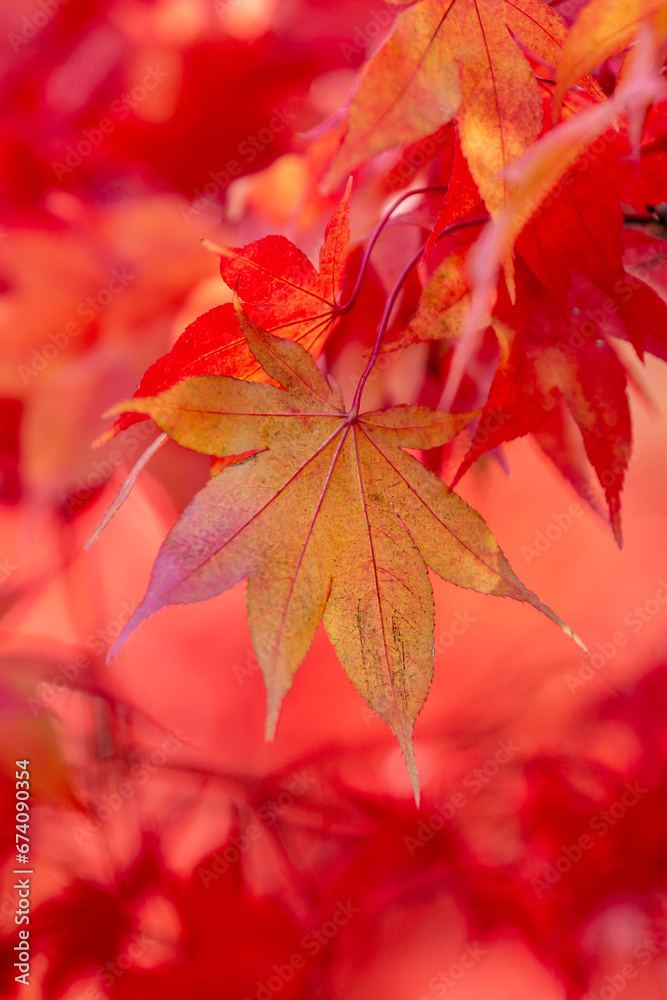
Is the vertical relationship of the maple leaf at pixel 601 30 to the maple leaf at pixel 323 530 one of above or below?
above

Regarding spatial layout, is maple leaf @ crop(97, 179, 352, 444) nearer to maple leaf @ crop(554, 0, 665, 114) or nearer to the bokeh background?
maple leaf @ crop(554, 0, 665, 114)

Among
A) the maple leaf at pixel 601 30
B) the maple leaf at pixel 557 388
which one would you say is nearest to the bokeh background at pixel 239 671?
the maple leaf at pixel 557 388

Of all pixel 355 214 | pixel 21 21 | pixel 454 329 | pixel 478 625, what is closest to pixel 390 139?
pixel 454 329

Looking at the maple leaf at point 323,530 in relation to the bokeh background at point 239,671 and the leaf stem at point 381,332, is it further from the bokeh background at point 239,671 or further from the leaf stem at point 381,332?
the bokeh background at point 239,671

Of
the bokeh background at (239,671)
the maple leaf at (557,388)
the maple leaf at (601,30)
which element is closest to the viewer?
the maple leaf at (601,30)

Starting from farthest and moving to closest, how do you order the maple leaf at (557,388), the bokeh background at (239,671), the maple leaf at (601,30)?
the bokeh background at (239,671) < the maple leaf at (557,388) < the maple leaf at (601,30)

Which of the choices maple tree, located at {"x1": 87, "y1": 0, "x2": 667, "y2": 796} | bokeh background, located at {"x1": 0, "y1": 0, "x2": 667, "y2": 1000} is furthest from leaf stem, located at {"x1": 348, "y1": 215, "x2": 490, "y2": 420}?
bokeh background, located at {"x1": 0, "y1": 0, "x2": 667, "y2": 1000}

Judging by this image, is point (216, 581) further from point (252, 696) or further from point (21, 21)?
point (21, 21)

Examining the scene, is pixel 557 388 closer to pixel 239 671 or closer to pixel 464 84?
pixel 464 84
